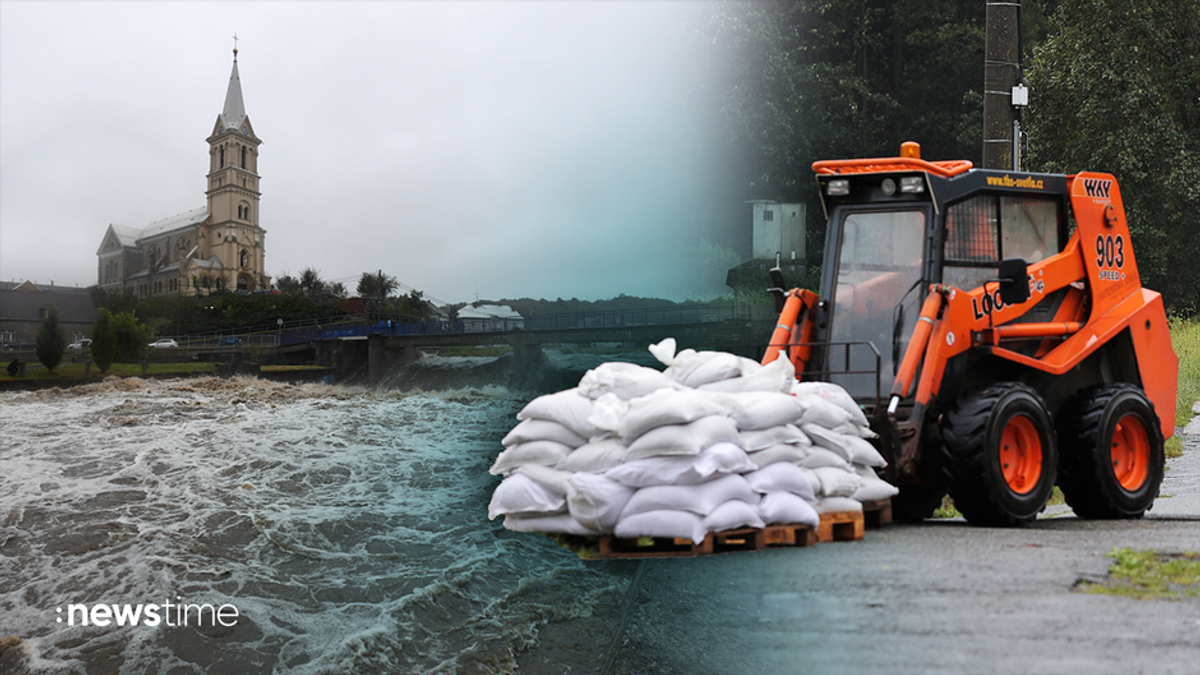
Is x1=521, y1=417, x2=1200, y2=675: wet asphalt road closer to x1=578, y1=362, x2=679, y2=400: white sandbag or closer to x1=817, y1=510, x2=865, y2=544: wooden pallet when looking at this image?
x1=817, y1=510, x2=865, y2=544: wooden pallet

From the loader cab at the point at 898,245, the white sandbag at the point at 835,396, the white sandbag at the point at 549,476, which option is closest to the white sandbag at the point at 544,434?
the white sandbag at the point at 549,476

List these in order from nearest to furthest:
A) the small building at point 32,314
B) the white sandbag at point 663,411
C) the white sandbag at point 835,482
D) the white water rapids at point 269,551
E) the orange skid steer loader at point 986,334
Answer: the white sandbag at point 663,411, the white sandbag at point 835,482, the orange skid steer loader at point 986,334, the white water rapids at point 269,551, the small building at point 32,314

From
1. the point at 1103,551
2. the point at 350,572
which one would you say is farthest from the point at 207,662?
the point at 1103,551

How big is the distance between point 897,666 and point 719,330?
23.5 ft

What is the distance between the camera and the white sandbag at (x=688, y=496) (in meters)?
3.27

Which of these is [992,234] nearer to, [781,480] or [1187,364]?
[781,480]

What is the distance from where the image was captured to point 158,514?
16828mm

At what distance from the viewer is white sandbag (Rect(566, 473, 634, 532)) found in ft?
10.8

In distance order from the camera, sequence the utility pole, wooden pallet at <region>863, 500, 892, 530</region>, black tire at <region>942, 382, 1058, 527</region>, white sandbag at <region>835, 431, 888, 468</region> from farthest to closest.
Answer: the utility pole
black tire at <region>942, 382, 1058, 527</region>
wooden pallet at <region>863, 500, 892, 530</region>
white sandbag at <region>835, 431, 888, 468</region>

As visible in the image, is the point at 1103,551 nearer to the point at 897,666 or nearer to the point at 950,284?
the point at 897,666

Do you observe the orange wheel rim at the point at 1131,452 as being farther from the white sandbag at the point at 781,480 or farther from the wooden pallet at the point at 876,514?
the white sandbag at the point at 781,480

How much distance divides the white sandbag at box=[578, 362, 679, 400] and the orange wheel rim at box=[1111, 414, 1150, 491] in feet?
11.6

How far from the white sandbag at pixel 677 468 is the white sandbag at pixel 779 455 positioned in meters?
0.22

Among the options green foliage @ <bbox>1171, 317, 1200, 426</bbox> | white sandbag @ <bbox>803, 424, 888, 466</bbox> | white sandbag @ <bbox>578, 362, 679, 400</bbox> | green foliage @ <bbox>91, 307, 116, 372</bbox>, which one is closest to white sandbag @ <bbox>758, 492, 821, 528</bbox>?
white sandbag @ <bbox>803, 424, 888, 466</bbox>
